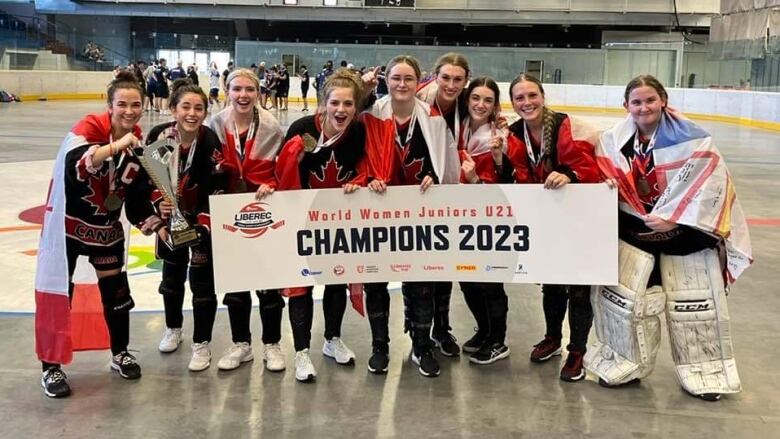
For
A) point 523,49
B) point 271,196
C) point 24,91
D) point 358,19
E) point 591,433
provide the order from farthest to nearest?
point 358,19
point 523,49
point 24,91
point 271,196
point 591,433

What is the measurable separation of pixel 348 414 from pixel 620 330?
4.25 ft

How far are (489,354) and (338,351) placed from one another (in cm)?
76

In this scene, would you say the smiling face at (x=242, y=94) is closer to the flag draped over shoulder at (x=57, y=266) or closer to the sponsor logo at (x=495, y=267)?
the flag draped over shoulder at (x=57, y=266)

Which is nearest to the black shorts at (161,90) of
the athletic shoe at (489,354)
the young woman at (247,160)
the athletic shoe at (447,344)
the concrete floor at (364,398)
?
the concrete floor at (364,398)

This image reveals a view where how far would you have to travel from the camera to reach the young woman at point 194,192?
3.28 meters

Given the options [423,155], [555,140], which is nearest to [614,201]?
[555,140]

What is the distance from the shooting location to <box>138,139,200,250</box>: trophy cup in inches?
118

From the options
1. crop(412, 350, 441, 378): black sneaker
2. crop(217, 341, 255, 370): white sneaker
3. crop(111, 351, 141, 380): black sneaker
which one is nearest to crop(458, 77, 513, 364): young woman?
crop(412, 350, 441, 378): black sneaker

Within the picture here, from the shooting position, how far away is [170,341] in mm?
3740

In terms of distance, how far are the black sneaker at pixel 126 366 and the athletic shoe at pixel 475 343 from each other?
1635 mm

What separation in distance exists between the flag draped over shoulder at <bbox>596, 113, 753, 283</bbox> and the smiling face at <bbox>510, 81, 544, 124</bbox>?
14.7 inches

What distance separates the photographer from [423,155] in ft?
11.3

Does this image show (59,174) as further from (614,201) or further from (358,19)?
(358,19)

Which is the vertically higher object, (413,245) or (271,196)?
(271,196)
